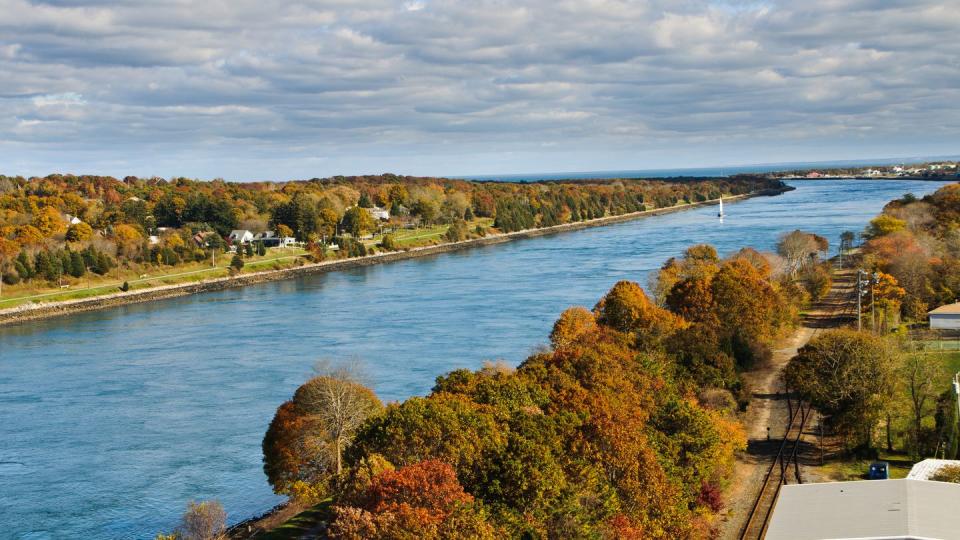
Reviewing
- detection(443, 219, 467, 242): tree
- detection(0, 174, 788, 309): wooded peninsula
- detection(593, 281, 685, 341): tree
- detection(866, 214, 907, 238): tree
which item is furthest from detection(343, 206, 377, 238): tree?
detection(593, 281, 685, 341): tree

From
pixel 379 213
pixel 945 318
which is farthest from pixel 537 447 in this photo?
pixel 379 213

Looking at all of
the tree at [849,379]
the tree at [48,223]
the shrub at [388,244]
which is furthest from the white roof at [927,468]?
the shrub at [388,244]

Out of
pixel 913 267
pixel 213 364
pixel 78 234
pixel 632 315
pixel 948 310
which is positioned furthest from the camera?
pixel 78 234

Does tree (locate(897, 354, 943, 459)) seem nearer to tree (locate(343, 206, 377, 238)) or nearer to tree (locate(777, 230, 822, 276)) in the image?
tree (locate(777, 230, 822, 276))

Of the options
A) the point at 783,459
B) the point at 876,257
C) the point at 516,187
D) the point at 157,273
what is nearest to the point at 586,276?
the point at 876,257

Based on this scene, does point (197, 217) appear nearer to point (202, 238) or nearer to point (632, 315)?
point (202, 238)
